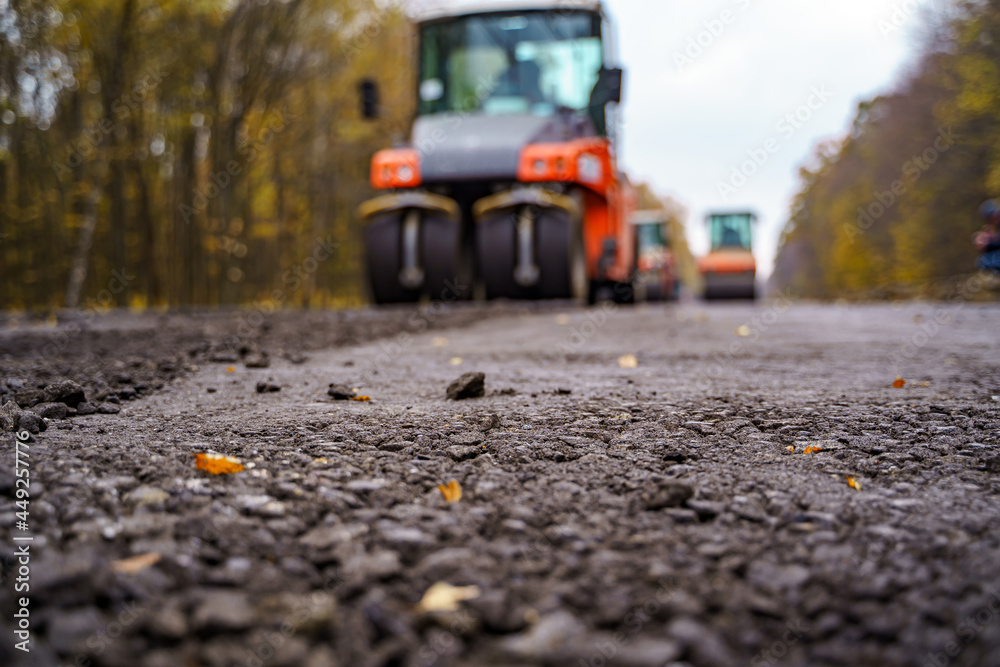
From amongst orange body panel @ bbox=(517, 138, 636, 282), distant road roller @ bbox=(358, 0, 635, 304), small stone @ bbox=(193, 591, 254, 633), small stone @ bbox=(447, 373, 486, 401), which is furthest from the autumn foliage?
small stone @ bbox=(193, 591, 254, 633)

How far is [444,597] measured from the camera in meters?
0.96

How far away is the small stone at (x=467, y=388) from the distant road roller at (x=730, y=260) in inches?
906

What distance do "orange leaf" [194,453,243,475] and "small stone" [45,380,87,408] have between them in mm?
946

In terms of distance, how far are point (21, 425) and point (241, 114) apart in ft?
43.0

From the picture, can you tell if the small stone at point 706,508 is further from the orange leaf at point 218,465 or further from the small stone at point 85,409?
the small stone at point 85,409

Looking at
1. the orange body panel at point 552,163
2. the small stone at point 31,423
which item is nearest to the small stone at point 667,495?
the small stone at point 31,423

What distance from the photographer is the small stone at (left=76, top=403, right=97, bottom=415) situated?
212 cm

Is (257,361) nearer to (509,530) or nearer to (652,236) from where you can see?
(509,530)

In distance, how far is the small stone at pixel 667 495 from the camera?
1287mm

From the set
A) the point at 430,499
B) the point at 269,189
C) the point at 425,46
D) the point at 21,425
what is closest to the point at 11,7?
the point at 425,46

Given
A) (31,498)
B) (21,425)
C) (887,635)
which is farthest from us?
(21,425)

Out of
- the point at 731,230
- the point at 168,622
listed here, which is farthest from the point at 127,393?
the point at 731,230

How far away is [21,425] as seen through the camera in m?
1.81

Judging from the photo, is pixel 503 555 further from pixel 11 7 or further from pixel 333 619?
pixel 11 7
